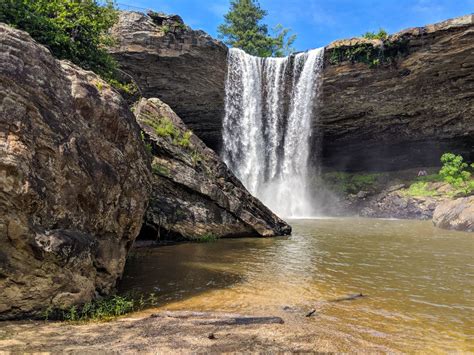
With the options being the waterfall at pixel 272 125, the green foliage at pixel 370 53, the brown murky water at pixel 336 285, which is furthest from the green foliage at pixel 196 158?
the green foliage at pixel 370 53

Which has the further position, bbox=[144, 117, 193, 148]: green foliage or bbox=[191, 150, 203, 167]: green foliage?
bbox=[191, 150, 203, 167]: green foliage

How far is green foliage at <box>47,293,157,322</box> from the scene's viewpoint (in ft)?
13.6

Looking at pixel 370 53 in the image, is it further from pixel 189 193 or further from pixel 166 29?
pixel 189 193

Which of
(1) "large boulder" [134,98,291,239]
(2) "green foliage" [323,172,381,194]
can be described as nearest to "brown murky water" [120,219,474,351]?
(1) "large boulder" [134,98,291,239]

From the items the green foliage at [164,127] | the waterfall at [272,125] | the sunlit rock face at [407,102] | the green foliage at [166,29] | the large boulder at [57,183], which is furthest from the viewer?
the waterfall at [272,125]

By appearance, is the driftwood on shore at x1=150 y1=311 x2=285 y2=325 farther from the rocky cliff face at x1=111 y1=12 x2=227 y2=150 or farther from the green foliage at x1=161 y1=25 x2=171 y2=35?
the green foliage at x1=161 y1=25 x2=171 y2=35

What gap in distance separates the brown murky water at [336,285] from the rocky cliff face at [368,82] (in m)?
14.4

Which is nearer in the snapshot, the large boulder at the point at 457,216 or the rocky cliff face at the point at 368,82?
the large boulder at the point at 457,216

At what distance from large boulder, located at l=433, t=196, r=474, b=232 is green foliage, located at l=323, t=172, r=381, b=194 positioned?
38.7 feet

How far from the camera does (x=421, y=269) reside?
7070 millimetres

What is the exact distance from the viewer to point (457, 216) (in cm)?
1425

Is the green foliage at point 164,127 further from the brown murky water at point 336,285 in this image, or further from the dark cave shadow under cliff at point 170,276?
the dark cave shadow under cliff at point 170,276

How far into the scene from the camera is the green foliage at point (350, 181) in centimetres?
2833

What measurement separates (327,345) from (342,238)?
8.65 m
